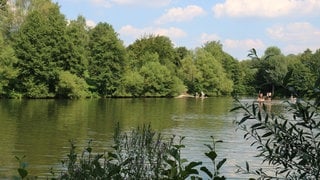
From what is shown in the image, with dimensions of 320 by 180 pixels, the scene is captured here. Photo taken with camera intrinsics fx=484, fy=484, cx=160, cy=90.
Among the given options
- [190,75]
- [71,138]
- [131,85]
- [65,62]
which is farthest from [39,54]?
[71,138]

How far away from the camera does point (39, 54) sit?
Result: 2405 inches

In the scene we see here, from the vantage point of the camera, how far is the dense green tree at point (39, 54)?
60438 mm

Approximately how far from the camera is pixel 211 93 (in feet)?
327

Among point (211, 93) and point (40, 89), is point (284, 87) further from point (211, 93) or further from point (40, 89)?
point (211, 93)

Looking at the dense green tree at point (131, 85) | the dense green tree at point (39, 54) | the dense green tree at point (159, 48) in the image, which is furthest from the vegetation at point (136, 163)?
the dense green tree at point (159, 48)

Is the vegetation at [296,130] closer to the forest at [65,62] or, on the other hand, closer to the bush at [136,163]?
the bush at [136,163]

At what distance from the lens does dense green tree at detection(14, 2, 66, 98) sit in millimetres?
60438

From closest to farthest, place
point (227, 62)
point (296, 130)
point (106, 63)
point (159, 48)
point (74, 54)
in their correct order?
point (296, 130) → point (74, 54) → point (106, 63) → point (159, 48) → point (227, 62)

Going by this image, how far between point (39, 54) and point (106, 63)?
13.1m

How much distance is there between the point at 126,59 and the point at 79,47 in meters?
11.7

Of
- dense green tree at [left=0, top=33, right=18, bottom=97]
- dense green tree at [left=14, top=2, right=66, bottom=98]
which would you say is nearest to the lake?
dense green tree at [left=0, top=33, right=18, bottom=97]

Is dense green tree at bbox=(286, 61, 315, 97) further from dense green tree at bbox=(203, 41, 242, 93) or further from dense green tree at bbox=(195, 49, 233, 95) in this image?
dense green tree at bbox=(203, 41, 242, 93)

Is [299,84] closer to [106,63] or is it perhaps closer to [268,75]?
[268,75]

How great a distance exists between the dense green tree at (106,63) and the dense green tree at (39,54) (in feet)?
29.0
